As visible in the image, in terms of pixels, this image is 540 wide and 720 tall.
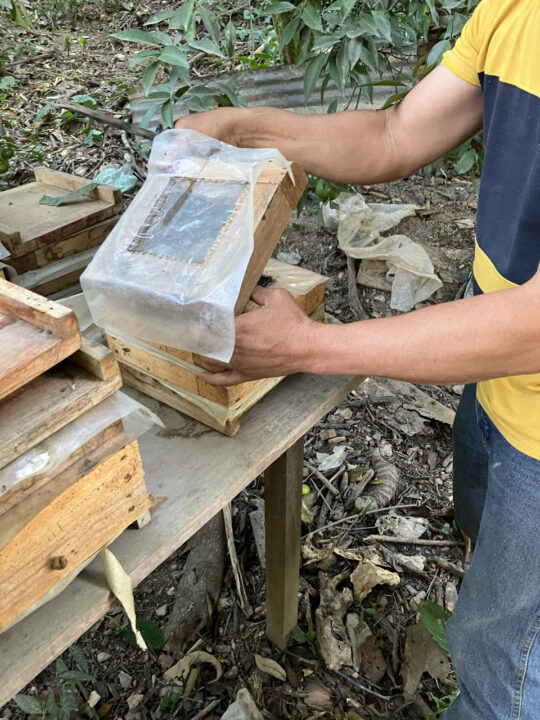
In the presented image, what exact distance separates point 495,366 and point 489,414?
399 mm

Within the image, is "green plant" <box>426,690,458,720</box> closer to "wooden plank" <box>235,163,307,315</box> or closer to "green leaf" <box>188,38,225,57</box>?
"wooden plank" <box>235,163,307,315</box>

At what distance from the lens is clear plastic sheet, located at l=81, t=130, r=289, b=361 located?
3.33 feet

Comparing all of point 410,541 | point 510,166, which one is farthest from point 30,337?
point 410,541

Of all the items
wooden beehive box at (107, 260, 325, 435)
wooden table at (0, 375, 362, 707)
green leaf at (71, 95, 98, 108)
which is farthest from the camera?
green leaf at (71, 95, 98, 108)

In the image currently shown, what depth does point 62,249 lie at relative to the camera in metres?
1.88

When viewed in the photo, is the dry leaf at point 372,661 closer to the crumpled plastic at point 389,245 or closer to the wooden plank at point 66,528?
the wooden plank at point 66,528

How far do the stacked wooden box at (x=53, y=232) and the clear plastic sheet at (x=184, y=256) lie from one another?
640 mm

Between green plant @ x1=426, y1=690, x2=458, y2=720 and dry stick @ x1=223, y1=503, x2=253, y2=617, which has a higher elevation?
dry stick @ x1=223, y1=503, x2=253, y2=617

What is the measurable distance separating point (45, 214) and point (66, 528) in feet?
4.35

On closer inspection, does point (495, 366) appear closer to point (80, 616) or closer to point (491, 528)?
point (491, 528)

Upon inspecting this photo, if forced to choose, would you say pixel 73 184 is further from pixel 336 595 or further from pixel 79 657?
pixel 336 595

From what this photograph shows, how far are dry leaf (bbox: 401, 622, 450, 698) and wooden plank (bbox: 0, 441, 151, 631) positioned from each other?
1445mm

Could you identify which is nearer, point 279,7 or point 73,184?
point 279,7

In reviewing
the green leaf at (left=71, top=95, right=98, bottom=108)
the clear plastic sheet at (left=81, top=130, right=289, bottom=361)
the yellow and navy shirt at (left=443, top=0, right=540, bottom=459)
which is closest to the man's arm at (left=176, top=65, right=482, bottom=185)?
the yellow and navy shirt at (left=443, top=0, right=540, bottom=459)
